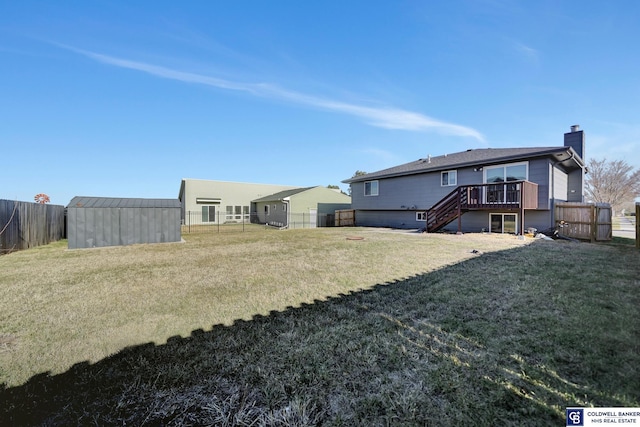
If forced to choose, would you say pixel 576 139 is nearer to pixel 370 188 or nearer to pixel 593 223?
pixel 593 223

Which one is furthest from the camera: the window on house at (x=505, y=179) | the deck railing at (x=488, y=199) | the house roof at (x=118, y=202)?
the window on house at (x=505, y=179)

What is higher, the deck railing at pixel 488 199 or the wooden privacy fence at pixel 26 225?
the deck railing at pixel 488 199

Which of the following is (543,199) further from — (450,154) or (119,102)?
(119,102)

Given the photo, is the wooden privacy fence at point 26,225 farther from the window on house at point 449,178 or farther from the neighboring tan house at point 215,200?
the window on house at point 449,178

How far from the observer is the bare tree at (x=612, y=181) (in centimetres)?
2855

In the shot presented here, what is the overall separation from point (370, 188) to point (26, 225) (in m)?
20.4

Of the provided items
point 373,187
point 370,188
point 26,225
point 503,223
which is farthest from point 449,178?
point 26,225

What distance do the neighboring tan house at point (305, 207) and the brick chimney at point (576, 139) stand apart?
58.2ft

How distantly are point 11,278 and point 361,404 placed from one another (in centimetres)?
849

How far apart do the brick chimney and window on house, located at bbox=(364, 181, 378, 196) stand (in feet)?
39.3

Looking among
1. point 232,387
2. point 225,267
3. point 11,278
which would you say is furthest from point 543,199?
point 11,278

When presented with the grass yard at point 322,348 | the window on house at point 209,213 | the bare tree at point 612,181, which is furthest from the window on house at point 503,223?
the bare tree at point 612,181

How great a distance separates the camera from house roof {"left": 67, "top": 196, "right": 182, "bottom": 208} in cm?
1143

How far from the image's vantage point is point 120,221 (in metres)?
11.9
